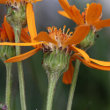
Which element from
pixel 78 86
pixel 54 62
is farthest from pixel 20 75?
pixel 78 86

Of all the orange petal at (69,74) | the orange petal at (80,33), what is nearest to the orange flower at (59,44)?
the orange petal at (80,33)

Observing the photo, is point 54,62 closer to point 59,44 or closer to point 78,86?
point 59,44

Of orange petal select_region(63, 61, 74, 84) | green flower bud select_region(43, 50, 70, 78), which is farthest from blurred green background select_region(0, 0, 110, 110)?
green flower bud select_region(43, 50, 70, 78)

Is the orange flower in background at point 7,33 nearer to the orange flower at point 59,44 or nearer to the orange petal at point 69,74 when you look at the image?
the orange flower at point 59,44

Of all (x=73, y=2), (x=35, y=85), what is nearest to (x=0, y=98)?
(x=35, y=85)

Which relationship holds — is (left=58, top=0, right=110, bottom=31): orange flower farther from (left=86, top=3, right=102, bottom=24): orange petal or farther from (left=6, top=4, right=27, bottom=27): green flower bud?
(left=6, top=4, right=27, bottom=27): green flower bud

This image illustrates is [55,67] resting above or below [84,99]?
above

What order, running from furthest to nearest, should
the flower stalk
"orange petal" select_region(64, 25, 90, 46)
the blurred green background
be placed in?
the blurred green background < the flower stalk < "orange petal" select_region(64, 25, 90, 46)

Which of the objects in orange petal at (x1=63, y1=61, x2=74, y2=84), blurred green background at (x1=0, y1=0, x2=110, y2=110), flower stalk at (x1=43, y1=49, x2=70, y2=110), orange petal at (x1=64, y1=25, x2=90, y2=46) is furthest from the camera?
blurred green background at (x1=0, y1=0, x2=110, y2=110)

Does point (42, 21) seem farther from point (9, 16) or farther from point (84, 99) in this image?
point (9, 16)
